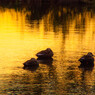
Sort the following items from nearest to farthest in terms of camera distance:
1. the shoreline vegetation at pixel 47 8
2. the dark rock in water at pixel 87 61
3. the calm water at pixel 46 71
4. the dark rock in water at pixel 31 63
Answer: the calm water at pixel 46 71
the dark rock in water at pixel 31 63
the dark rock in water at pixel 87 61
the shoreline vegetation at pixel 47 8

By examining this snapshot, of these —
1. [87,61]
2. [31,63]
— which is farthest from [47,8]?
[31,63]

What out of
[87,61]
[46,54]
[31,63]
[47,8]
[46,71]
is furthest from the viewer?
[47,8]

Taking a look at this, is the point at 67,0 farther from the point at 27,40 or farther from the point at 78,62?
the point at 78,62

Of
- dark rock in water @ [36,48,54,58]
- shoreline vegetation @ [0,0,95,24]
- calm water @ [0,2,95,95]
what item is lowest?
calm water @ [0,2,95,95]

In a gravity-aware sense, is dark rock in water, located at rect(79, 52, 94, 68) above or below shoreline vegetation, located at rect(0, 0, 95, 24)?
below

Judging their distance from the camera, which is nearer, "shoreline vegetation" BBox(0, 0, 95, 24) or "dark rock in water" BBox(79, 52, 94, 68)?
"dark rock in water" BBox(79, 52, 94, 68)

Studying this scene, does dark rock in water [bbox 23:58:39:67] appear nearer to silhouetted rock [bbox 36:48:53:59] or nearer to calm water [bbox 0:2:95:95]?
calm water [bbox 0:2:95:95]

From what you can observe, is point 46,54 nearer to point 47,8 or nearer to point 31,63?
point 31,63

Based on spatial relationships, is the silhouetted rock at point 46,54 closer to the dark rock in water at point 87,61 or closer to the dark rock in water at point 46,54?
the dark rock in water at point 46,54

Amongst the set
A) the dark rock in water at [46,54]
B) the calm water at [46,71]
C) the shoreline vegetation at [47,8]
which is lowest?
the calm water at [46,71]

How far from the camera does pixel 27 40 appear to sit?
131 feet

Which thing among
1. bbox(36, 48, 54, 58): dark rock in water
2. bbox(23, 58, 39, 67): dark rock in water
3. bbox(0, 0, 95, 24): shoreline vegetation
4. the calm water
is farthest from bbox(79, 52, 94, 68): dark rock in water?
bbox(0, 0, 95, 24): shoreline vegetation

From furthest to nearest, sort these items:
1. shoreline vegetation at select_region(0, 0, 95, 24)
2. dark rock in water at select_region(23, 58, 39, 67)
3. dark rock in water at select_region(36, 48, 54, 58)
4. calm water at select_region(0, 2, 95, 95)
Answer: shoreline vegetation at select_region(0, 0, 95, 24) → dark rock in water at select_region(36, 48, 54, 58) → dark rock in water at select_region(23, 58, 39, 67) → calm water at select_region(0, 2, 95, 95)

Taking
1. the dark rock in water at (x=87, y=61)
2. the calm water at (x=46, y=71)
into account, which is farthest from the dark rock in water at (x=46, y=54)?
the dark rock in water at (x=87, y=61)
